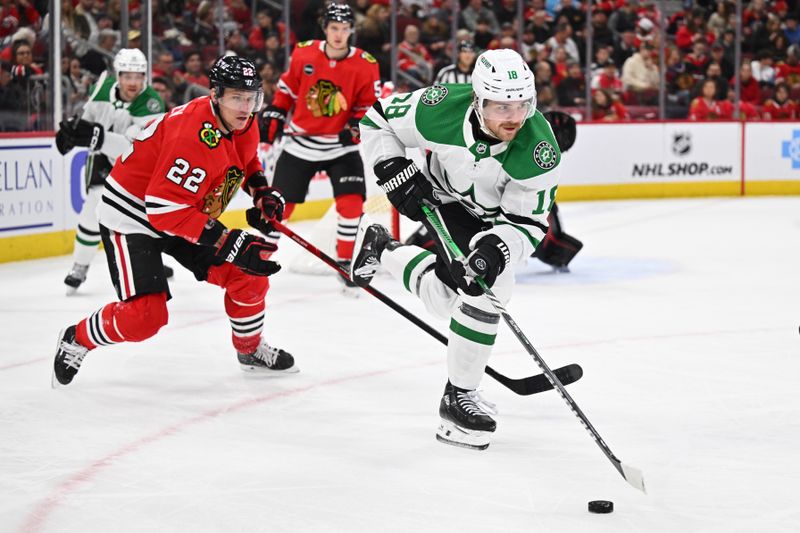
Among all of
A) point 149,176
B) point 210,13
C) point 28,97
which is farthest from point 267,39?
point 149,176

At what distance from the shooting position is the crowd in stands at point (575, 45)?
7.89 m

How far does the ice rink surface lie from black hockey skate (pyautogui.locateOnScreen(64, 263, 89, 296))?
0.06 m

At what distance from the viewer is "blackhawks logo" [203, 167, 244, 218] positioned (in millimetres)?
3271

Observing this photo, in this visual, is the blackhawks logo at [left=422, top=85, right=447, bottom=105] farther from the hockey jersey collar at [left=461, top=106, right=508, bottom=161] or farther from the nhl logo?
the nhl logo

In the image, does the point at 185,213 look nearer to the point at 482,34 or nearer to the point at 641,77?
the point at 482,34

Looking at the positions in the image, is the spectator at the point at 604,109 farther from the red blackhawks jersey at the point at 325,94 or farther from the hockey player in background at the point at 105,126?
the hockey player in background at the point at 105,126

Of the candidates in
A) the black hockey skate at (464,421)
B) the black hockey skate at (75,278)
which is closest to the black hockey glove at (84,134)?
the black hockey skate at (75,278)

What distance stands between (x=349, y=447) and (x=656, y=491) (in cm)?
77

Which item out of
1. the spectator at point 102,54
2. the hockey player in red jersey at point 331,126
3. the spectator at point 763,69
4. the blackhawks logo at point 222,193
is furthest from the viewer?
the spectator at point 763,69

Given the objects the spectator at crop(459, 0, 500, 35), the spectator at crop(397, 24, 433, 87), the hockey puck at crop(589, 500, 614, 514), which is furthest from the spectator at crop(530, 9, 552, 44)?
the hockey puck at crop(589, 500, 614, 514)

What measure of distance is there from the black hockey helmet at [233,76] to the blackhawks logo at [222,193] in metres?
0.26

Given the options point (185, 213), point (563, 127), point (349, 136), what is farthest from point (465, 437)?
point (563, 127)

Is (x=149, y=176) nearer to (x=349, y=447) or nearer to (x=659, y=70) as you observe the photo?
(x=349, y=447)

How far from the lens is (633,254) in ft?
21.6
